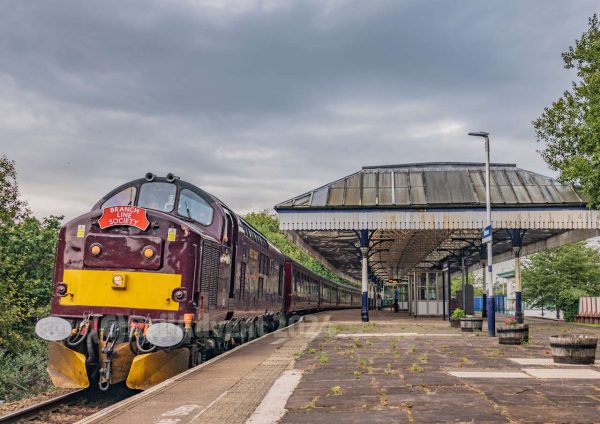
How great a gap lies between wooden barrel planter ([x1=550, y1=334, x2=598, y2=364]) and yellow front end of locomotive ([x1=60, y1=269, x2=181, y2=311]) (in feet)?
25.4

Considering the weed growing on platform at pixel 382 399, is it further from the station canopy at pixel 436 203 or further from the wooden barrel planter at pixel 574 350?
the station canopy at pixel 436 203

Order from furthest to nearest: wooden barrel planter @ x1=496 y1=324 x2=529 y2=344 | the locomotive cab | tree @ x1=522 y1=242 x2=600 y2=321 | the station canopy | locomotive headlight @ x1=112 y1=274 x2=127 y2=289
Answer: tree @ x1=522 y1=242 x2=600 y2=321 < the station canopy < wooden barrel planter @ x1=496 y1=324 x2=529 y2=344 < locomotive headlight @ x1=112 y1=274 x2=127 y2=289 < the locomotive cab

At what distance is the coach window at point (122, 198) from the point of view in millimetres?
12180

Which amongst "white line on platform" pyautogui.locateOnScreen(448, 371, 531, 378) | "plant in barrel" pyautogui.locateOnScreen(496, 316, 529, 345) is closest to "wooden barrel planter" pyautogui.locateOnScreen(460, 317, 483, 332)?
"plant in barrel" pyautogui.locateOnScreen(496, 316, 529, 345)

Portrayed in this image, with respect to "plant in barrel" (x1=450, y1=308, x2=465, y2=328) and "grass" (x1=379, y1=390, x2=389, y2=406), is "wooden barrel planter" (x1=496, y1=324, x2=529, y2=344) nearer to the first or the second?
"plant in barrel" (x1=450, y1=308, x2=465, y2=328)

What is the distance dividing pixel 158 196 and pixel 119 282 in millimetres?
2319

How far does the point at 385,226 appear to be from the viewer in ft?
87.5

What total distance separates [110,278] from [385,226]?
1762cm

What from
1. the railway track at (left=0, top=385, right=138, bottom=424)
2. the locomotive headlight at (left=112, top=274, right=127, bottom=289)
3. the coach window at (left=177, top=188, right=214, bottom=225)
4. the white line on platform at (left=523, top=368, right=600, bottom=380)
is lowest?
the railway track at (left=0, top=385, right=138, bottom=424)

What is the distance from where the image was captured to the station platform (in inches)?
282

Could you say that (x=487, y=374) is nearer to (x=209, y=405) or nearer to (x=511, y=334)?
(x=209, y=405)

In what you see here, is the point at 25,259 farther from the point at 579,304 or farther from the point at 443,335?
the point at 579,304

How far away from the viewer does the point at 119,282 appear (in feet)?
34.4

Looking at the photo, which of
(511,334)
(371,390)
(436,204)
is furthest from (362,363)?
(436,204)
